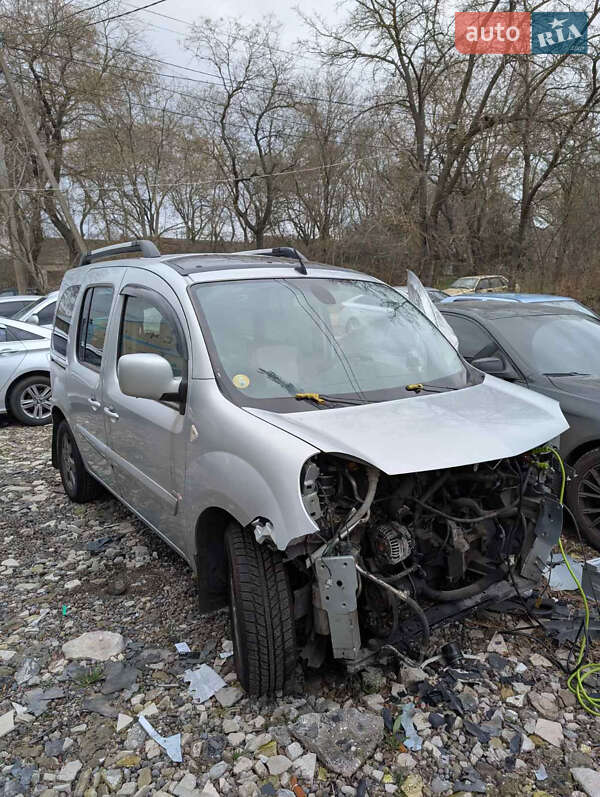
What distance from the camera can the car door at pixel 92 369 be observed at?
158 inches

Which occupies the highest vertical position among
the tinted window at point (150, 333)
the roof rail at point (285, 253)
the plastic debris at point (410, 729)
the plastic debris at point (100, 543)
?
the roof rail at point (285, 253)

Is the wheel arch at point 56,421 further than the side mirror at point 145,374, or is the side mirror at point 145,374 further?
the wheel arch at point 56,421

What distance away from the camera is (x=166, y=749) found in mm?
2443

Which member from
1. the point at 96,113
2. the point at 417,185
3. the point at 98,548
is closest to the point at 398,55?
the point at 417,185

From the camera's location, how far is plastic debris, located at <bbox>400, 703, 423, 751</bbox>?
2.44m

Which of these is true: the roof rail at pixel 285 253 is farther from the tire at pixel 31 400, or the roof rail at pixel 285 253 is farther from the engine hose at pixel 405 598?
the tire at pixel 31 400

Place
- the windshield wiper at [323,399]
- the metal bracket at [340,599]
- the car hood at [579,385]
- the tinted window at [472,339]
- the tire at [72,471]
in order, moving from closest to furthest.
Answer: the metal bracket at [340,599] → the windshield wiper at [323,399] → the car hood at [579,385] → the tire at [72,471] → the tinted window at [472,339]

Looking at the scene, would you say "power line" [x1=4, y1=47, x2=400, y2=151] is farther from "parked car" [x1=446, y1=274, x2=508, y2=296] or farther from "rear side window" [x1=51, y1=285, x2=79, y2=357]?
"rear side window" [x1=51, y1=285, x2=79, y2=357]

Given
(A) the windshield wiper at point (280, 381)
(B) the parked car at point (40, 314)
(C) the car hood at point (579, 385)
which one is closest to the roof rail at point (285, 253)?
(A) the windshield wiper at point (280, 381)

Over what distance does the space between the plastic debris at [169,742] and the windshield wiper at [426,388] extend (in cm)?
193

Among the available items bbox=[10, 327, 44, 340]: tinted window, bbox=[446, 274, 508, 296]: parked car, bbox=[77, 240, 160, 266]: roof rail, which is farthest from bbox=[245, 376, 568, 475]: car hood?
bbox=[446, 274, 508, 296]: parked car

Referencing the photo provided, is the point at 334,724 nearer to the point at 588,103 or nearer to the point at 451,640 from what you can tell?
→ the point at 451,640

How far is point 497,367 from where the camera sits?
186 inches

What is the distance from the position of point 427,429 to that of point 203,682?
1.60 metres
